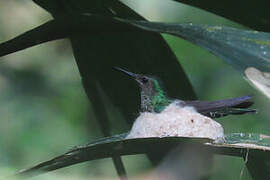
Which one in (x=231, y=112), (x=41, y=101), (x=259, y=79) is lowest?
(x=41, y=101)

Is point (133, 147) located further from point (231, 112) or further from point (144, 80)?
point (144, 80)

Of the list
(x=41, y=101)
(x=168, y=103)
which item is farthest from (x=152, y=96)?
(x=41, y=101)

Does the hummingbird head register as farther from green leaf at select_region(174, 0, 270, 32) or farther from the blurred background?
green leaf at select_region(174, 0, 270, 32)

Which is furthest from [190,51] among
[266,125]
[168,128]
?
[168,128]

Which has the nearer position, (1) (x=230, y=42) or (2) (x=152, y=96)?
(1) (x=230, y=42)

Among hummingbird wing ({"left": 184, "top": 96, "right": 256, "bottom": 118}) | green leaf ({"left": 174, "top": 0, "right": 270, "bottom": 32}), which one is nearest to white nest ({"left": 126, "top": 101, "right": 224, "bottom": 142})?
hummingbird wing ({"left": 184, "top": 96, "right": 256, "bottom": 118})
